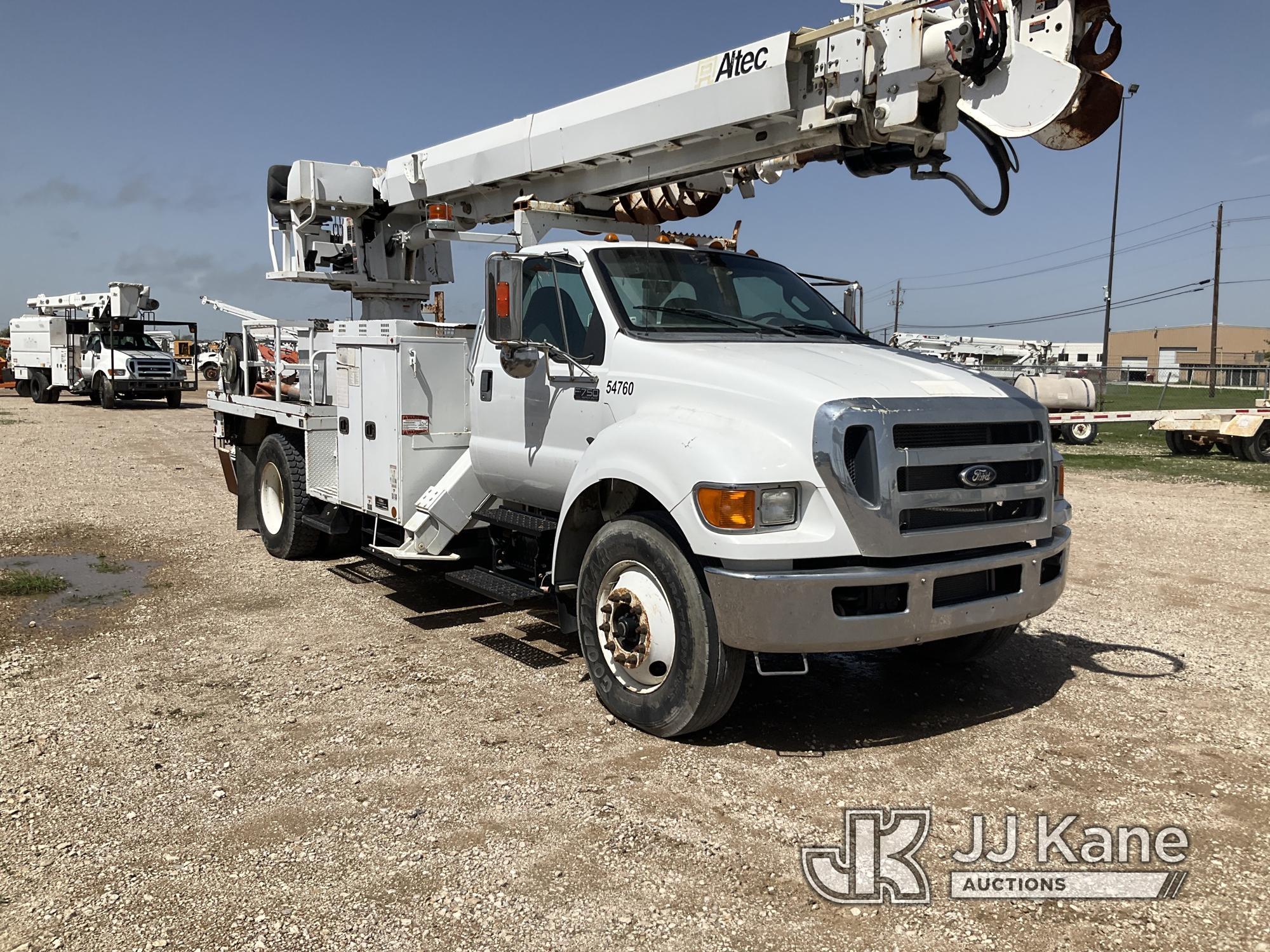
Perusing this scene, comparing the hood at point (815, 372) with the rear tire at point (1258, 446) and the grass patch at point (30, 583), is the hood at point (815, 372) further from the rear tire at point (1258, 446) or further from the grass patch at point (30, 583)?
the rear tire at point (1258, 446)

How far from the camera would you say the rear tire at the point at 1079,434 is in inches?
920

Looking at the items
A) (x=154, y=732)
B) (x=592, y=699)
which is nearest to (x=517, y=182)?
(x=592, y=699)

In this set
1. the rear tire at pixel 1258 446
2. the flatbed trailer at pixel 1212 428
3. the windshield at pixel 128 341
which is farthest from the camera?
the windshield at pixel 128 341

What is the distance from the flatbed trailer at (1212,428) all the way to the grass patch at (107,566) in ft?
49.4

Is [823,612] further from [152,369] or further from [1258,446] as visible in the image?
[152,369]

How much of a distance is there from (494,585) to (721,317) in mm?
2142

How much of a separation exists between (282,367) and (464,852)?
20.7ft

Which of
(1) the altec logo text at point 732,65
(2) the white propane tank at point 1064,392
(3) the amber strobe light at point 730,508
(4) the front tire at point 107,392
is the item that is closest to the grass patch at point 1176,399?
(2) the white propane tank at point 1064,392

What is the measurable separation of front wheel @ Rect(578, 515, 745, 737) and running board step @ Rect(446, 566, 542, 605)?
799mm

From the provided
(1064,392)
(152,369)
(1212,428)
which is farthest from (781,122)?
(152,369)

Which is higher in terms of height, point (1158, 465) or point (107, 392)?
point (107, 392)

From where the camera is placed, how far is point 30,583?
26.3 ft

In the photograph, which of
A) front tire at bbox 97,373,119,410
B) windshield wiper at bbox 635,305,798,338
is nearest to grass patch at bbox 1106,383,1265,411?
windshield wiper at bbox 635,305,798,338

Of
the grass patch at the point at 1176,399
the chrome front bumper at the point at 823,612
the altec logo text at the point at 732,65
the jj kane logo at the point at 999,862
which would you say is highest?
A: the altec logo text at the point at 732,65
